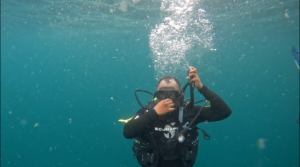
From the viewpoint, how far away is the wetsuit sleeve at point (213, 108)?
3.35 metres

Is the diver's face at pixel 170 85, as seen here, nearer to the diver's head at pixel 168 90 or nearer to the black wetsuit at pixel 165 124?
the diver's head at pixel 168 90

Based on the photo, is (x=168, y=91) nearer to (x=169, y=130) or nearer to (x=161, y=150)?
(x=169, y=130)

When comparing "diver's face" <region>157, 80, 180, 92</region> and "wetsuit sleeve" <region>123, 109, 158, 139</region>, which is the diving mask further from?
"wetsuit sleeve" <region>123, 109, 158, 139</region>

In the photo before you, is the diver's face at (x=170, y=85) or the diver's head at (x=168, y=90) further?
the diver's face at (x=170, y=85)

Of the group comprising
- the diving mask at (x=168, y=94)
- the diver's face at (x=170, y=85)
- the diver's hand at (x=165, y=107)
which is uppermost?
the diver's face at (x=170, y=85)

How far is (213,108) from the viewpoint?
344cm

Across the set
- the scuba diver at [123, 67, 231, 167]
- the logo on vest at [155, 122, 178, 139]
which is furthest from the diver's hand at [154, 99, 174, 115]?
the logo on vest at [155, 122, 178, 139]

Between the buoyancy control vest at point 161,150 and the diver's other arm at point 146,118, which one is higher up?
the diver's other arm at point 146,118

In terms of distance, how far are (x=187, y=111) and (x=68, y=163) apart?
64.0 feet

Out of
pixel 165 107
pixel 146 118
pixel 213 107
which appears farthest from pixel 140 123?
pixel 213 107

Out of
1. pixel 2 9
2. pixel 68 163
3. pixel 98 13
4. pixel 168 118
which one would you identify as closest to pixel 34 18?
pixel 2 9

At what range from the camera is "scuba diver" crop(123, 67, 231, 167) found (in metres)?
2.98

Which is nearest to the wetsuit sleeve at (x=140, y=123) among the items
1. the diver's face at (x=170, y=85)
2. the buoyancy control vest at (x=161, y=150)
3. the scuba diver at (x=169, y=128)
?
the scuba diver at (x=169, y=128)

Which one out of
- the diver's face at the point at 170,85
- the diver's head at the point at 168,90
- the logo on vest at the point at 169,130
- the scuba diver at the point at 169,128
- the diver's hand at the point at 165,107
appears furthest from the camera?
the diver's face at the point at 170,85
